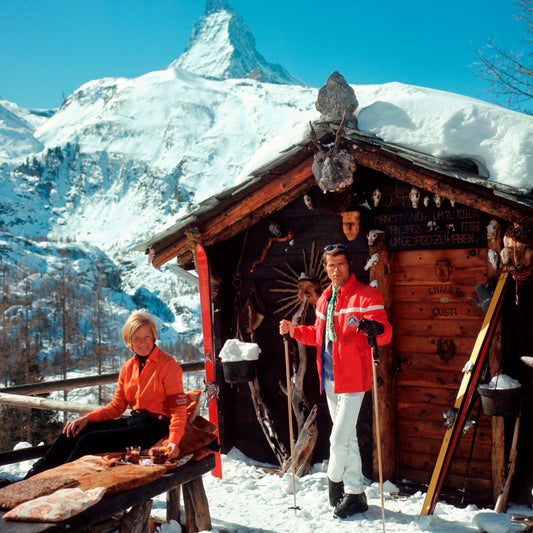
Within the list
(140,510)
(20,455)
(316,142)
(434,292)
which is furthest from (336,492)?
(316,142)

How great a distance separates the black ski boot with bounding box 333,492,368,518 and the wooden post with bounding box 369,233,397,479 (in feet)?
2.58

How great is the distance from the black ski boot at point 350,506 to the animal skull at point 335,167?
2740 mm

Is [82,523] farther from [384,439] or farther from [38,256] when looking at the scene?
[38,256]

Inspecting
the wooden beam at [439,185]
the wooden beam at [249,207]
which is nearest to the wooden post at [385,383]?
the wooden beam at [439,185]

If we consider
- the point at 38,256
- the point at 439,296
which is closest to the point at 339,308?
the point at 439,296

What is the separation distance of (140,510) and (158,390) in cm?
81

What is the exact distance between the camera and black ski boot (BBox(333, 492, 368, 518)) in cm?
429

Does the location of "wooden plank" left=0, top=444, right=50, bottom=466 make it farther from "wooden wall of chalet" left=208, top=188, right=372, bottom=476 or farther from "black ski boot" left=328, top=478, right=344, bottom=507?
"black ski boot" left=328, top=478, right=344, bottom=507

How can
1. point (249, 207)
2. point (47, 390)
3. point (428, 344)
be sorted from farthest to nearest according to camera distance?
point (47, 390) → point (249, 207) → point (428, 344)

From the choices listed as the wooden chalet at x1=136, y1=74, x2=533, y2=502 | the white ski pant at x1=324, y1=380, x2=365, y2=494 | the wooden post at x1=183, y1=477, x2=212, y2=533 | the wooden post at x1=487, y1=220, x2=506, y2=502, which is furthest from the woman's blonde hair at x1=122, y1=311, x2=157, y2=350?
the wooden post at x1=487, y1=220, x2=506, y2=502

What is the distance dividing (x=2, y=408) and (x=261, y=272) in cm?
2518

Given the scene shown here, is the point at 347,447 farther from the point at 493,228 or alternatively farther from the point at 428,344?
the point at 493,228

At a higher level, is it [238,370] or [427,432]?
[238,370]

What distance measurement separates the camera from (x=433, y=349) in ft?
16.6
